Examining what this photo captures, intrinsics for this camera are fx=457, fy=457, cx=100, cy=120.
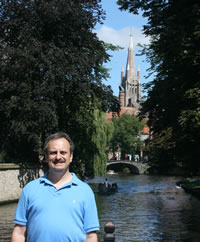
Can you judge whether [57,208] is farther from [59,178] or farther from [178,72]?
[178,72]

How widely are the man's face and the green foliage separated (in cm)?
7717

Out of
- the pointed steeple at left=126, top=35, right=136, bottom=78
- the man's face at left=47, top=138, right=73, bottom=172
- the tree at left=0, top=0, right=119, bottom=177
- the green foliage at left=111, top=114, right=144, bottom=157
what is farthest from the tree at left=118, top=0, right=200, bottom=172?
the pointed steeple at left=126, top=35, right=136, bottom=78

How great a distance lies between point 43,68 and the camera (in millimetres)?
21125

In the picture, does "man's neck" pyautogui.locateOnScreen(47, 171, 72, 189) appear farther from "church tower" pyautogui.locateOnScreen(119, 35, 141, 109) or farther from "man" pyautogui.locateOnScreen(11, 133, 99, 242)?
"church tower" pyautogui.locateOnScreen(119, 35, 141, 109)

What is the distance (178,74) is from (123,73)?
494ft

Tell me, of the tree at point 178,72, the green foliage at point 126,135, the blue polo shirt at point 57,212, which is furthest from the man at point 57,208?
the green foliage at point 126,135

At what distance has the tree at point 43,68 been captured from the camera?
19.9 m

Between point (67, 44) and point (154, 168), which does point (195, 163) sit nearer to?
point (154, 168)

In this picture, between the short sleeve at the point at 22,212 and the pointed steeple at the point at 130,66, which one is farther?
the pointed steeple at the point at 130,66

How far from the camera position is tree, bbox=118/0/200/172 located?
524 inches

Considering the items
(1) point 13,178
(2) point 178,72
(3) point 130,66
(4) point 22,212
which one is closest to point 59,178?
(4) point 22,212

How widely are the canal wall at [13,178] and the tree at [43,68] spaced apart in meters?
0.90

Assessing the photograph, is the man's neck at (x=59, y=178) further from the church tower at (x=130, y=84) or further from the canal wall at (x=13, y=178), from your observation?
the church tower at (x=130, y=84)

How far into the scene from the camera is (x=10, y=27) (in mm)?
21141
